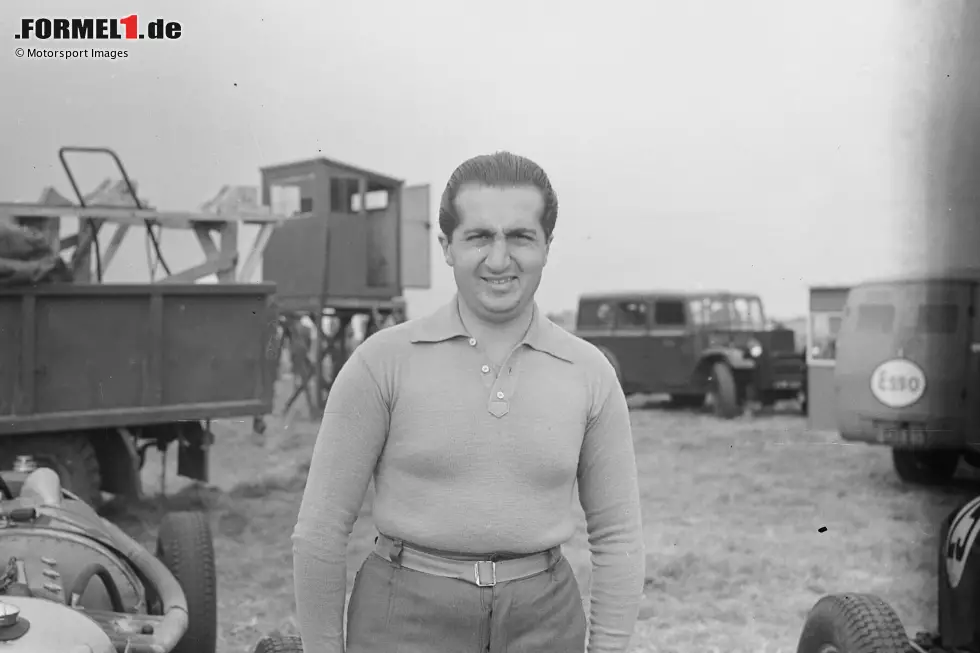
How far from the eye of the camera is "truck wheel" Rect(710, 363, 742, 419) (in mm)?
7754

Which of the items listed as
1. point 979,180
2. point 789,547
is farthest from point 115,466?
point 979,180

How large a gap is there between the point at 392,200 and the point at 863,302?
7.65 ft

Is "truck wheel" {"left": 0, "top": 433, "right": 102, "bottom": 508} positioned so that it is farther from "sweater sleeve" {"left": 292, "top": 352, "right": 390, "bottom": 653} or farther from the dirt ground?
"sweater sleeve" {"left": 292, "top": 352, "right": 390, "bottom": 653}

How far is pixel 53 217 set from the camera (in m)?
3.77

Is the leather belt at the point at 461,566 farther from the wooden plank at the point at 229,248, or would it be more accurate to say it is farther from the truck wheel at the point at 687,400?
the truck wheel at the point at 687,400

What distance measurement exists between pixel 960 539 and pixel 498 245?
5.55 ft

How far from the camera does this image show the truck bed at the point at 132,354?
3.88 m

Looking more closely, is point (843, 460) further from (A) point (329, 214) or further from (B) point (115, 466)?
(B) point (115, 466)

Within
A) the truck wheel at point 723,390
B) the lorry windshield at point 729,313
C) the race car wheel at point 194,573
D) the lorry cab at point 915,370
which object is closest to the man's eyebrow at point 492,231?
the race car wheel at point 194,573

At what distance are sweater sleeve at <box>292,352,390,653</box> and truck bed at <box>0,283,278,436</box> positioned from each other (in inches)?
120

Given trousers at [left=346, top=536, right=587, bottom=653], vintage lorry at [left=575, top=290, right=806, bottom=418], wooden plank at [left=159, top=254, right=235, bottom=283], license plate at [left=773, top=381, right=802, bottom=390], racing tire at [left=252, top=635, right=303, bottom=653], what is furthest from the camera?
vintage lorry at [left=575, top=290, right=806, bottom=418]

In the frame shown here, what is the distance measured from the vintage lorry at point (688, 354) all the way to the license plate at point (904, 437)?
298cm

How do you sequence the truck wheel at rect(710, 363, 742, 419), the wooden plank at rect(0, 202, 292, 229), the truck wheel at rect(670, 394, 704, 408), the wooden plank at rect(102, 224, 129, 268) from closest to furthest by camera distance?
the wooden plank at rect(0, 202, 292, 229) → the wooden plank at rect(102, 224, 129, 268) → the truck wheel at rect(710, 363, 742, 419) → the truck wheel at rect(670, 394, 704, 408)

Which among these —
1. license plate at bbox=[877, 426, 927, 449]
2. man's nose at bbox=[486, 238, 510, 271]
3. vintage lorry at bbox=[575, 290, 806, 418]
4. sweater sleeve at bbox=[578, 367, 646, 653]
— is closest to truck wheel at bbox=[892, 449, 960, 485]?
license plate at bbox=[877, 426, 927, 449]
